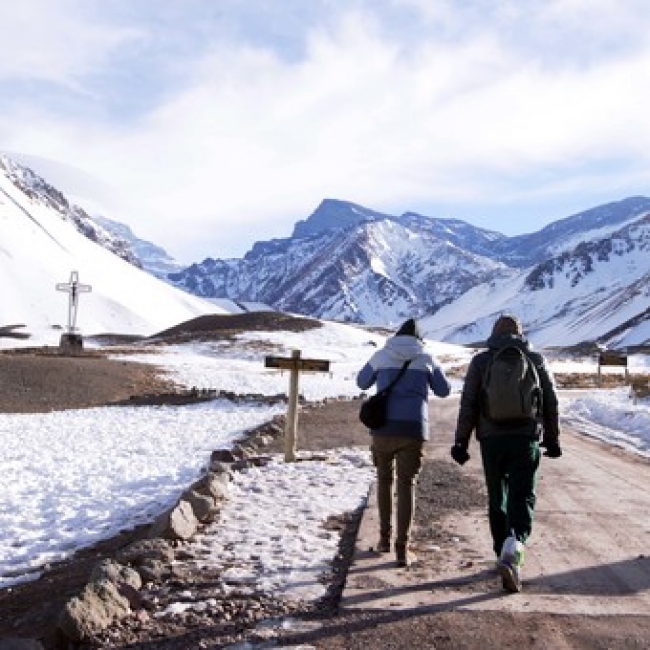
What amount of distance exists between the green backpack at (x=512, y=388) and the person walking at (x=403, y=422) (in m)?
0.82

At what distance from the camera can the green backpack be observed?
7.52m

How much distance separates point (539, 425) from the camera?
7668 millimetres

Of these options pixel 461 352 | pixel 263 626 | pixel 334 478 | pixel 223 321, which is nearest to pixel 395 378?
pixel 263 626

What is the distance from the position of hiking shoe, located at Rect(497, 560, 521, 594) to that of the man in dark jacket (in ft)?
0.07

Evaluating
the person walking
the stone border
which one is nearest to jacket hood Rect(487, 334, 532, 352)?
the person walking

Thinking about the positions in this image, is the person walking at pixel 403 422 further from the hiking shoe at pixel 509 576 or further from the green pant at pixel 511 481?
the hiking shoe at pixel 509 576

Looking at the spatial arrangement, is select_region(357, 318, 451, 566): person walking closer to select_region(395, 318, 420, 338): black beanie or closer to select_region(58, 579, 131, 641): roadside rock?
select_region(395, 318, 420, 338): black beanie

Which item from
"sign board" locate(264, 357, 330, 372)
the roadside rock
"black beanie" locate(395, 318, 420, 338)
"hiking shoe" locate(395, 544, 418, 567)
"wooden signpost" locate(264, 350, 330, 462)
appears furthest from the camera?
"sign board" locate(264, 357, 330, 372)

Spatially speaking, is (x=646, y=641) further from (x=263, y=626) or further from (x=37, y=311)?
(x=37, y=311)

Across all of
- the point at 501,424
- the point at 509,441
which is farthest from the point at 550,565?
the point at 501,424

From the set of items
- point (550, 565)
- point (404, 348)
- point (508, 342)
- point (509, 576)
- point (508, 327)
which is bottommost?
point (550, 565)

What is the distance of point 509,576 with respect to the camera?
723cm

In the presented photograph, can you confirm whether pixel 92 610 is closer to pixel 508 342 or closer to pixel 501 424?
pixel 501 424

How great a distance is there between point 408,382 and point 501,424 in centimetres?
109
